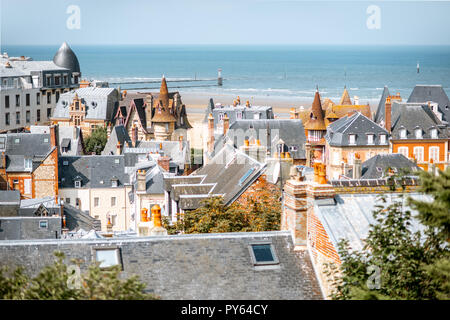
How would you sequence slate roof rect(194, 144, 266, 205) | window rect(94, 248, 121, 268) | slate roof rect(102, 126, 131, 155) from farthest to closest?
slate roof rect(102, 126, 131, 155)
slate roof rect(194, 144, 266, 205)
window rect(94, 248, 121, 268)

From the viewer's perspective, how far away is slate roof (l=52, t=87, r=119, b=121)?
8575 cm

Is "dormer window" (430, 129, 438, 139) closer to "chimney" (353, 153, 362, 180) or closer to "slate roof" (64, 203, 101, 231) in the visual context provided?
"chimney" (353, 153, 362, 180)

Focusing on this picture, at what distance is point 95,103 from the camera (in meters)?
86.6

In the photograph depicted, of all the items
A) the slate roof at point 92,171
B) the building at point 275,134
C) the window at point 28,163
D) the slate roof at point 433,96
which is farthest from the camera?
the slate roof at point 433,96

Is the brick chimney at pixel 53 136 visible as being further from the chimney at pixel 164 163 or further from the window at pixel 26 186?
the chimney at pixel 164 163

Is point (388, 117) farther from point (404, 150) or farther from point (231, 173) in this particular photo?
point (231, 173)

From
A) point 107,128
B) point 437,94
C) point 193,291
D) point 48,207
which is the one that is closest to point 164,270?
point 193,291

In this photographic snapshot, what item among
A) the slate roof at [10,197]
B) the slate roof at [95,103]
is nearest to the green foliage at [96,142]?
the slate roof at [95,103]

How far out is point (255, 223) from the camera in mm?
26016

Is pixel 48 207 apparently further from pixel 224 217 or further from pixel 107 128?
pixel 107 128

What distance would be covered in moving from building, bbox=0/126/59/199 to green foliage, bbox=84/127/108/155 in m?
20.7

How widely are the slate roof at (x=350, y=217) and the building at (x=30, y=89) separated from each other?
74653 millimetres

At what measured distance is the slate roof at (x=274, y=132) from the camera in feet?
178

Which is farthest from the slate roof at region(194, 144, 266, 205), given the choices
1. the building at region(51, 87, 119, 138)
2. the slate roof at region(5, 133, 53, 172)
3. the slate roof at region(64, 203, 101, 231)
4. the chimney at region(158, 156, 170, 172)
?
the building at region(51, 87, 119, 138)
